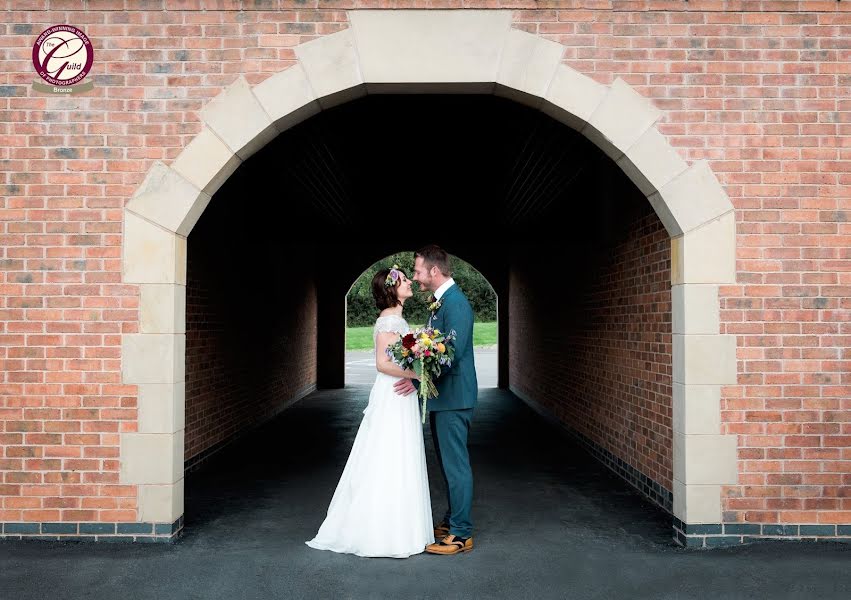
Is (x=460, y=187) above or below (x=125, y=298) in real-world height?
above

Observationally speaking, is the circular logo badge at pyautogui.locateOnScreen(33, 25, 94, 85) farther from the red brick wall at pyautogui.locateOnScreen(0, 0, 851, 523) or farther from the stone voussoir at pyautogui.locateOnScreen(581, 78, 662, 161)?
the stone voussoir at pyautogui.locateOnScreen(581, 78, 662, 161)

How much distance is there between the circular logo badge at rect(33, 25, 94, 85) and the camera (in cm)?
466

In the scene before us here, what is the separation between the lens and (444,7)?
15.5 feet

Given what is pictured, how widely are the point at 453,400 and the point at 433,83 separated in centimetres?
218

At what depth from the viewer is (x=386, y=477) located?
4.53 metres

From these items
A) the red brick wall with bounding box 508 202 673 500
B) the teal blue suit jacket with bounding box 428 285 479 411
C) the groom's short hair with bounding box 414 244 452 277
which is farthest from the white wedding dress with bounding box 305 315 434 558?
the red brick wall with bounding box 508 202 673 500

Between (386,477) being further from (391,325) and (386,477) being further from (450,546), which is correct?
(391,325)

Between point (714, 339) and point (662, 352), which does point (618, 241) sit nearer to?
point (662, 352)

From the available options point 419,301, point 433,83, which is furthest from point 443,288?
point 419,301

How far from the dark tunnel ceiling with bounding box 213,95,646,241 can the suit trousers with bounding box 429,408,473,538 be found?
2954mm

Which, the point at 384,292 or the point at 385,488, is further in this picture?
the point at 384,292

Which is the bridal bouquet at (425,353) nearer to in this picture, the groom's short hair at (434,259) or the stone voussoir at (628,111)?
the groom's short hair at (434,259)

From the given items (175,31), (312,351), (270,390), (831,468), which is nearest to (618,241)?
(831,468)

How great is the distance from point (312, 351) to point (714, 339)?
1210 centimetres
